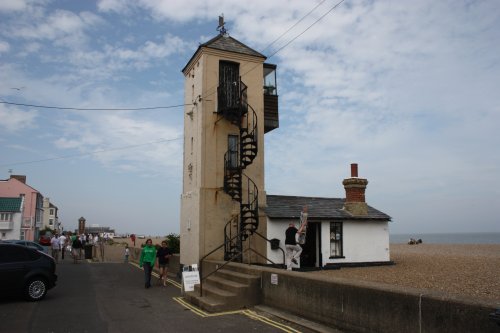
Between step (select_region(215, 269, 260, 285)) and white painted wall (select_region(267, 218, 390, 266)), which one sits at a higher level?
white painted wall (select_region(267, 218, 390, 266))

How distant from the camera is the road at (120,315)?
28.5 ft

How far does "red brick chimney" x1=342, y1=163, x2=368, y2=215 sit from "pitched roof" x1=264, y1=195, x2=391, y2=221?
35 cm

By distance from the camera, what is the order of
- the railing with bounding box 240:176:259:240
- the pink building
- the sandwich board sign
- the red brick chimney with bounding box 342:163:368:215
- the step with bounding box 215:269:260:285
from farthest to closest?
the pink building
the red brick chimney with bounding box 342:163:368:215
the railing with bounding box 240:176:259:240
the sandwich board sign
the step with bounding box 215:269:260:285

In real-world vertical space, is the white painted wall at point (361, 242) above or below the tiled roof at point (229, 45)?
below

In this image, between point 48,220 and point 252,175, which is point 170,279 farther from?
point 48,220

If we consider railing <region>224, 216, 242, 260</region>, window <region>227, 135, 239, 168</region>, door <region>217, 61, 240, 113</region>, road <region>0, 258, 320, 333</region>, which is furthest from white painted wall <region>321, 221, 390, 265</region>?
road <region>0, 258, 320, 333</region>

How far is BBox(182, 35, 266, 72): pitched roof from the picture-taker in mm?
18109

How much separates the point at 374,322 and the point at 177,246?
1801cm

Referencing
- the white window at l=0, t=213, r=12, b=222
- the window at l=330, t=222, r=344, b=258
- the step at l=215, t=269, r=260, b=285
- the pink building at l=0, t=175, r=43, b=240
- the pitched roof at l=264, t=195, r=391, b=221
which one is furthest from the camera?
the pink building at l=0, t=175, r=43, b=240

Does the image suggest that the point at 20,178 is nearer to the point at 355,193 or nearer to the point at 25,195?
the point at 25,195

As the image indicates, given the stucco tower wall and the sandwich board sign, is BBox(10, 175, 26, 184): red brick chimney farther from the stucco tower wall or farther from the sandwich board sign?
the sandwich board sign

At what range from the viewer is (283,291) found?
1005 cm

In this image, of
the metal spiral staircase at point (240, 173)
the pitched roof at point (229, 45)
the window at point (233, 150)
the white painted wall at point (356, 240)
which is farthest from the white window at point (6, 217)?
the white painted wall at point (356, 240)

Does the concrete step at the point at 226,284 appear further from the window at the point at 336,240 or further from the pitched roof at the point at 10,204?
the pitched roof at the point at 10,204
